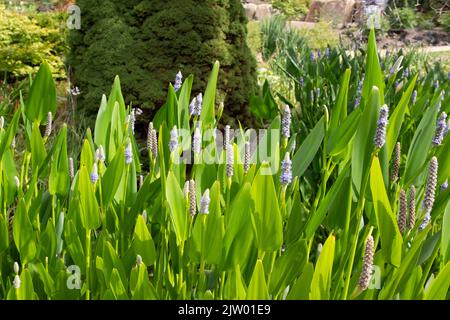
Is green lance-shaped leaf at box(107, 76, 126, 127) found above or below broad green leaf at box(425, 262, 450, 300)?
above

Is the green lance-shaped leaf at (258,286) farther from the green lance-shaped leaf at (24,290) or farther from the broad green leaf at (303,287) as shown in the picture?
the green lance-shaped leaf at (24,290)

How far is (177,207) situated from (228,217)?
0.10 meters

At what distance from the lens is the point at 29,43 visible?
6801 millimetres

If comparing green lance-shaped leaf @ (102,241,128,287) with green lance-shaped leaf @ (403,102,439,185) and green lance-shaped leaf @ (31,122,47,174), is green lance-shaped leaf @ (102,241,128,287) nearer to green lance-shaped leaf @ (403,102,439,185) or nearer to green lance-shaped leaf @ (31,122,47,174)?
green lance-shaped leaf @ (31,122,47,174)

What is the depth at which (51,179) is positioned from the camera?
137 centimetres

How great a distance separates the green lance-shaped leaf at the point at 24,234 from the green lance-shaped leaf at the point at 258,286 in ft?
1.39

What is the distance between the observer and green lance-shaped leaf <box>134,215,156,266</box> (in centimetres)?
111

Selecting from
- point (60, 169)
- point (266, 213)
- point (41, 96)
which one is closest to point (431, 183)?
point (266, 213)

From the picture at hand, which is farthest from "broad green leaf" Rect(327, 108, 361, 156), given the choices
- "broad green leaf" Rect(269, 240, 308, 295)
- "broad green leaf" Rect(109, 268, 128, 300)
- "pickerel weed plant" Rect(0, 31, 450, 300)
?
"broad green leaf" Rect(109, 268, 128, 300)

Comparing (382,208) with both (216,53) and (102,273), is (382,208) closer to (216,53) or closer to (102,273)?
(102,273)

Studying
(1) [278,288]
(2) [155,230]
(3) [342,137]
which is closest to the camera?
(1) [278,288]

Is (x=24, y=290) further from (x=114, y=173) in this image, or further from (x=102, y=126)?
(x=102, y=126)

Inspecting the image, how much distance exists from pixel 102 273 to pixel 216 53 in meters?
2.87

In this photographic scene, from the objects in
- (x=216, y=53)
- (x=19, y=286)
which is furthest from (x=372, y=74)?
(x=216, y=53)
